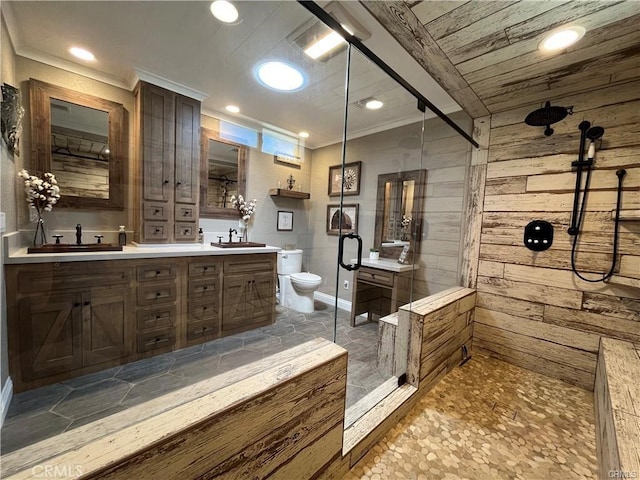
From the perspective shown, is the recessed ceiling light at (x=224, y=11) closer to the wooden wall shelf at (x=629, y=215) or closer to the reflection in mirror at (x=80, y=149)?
the reflection in mirror at (x=80, y=149)

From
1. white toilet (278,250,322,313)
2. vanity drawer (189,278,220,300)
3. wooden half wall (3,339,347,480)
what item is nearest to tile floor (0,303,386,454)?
white toilet (278,250,322,313)

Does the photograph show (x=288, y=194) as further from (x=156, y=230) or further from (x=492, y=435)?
(x=492, y=435)

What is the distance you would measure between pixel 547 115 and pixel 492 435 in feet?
7.29

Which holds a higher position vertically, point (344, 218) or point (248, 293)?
point (344, 218)

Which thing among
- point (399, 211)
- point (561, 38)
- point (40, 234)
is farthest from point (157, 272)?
point (561, 38)

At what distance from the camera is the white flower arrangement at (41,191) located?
170 cm

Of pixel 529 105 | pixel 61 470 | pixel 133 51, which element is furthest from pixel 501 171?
pixel 133 51

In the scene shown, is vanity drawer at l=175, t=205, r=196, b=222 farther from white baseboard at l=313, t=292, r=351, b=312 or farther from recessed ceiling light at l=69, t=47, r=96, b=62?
white baseboard at l=313, t=292, r=351, b=312

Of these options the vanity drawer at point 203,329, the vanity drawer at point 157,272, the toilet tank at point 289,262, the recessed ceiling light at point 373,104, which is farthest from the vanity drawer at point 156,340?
the recessed ceiling light at point 373,104

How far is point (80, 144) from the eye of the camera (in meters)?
2.02

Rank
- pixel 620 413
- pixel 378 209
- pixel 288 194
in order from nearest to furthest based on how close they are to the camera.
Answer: pixel 620 413 → pixel 378 209 → pixel 288 194

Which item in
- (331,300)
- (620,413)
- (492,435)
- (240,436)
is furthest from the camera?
(331,300)

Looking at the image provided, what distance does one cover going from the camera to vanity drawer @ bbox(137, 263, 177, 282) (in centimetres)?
205

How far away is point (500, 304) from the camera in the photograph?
221 centimetres
